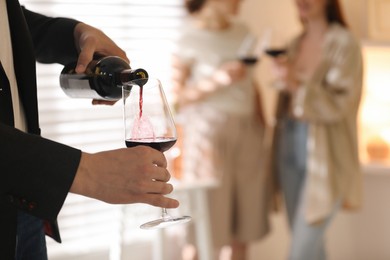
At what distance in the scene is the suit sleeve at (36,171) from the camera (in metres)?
0.96

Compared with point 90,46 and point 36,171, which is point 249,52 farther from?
point 36,171

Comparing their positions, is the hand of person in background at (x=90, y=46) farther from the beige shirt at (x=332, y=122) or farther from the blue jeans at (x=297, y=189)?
the blue jeans at (x=297, y=189)

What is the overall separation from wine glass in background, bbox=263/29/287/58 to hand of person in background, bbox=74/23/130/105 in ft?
6.05

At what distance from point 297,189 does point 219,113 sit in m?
0.51

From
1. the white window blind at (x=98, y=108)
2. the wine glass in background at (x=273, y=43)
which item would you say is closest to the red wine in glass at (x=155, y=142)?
the white window blind at (x=98, y=108)

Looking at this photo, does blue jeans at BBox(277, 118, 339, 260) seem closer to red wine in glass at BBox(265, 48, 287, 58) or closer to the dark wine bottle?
red wine in glass at BBox(265, 48, 287, 58)

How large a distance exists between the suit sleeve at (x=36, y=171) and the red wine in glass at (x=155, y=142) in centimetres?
15

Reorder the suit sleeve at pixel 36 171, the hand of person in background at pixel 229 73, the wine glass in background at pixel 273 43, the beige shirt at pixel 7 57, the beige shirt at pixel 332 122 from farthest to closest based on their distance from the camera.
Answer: the hand of person in background at pixel 229 73 → the wine glass in background at pixel 273 43 → the beige shirt at pixel 332 122 → the beige shirt at pixel 7 57 → the suit sleeve at pixel 36 171

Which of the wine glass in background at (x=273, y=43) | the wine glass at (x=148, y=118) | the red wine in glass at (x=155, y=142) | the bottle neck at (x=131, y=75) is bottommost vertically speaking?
the red wine in glass at (x=155, y=142)

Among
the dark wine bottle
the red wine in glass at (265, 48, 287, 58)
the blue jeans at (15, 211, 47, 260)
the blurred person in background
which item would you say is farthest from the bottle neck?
the red wine in glass at (265, 48, 287, 58)

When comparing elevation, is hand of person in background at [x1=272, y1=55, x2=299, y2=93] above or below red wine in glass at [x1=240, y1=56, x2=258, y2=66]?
below

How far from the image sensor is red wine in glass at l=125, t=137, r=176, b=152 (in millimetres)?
1131

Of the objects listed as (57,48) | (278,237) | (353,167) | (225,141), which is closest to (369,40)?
(353,167)

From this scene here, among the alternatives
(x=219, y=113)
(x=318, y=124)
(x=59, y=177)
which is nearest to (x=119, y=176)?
(x=59, y=177)
